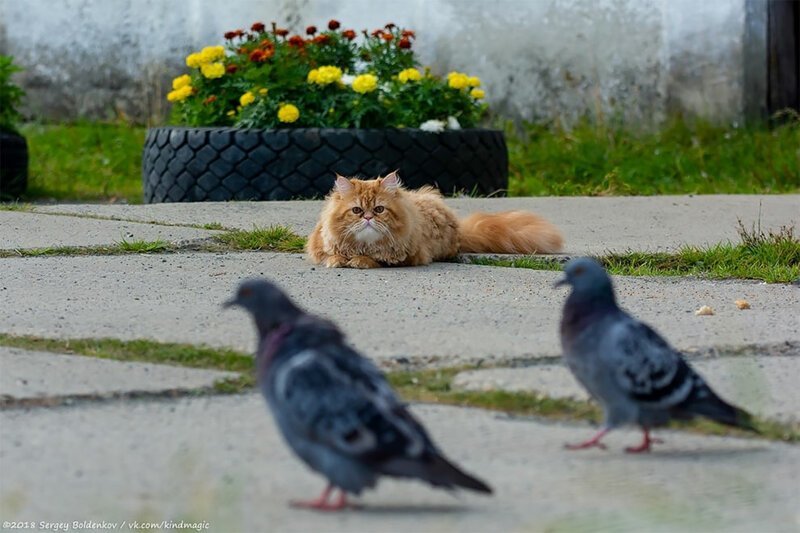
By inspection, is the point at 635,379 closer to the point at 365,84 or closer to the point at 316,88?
the point at 365,84

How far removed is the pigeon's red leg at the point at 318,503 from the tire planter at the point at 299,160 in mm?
4471

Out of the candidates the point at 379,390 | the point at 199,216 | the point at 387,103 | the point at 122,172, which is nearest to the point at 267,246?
the point at 199,216

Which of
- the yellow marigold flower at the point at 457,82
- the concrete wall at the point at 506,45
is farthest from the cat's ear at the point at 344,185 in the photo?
the concrete wall at the point at 506,45

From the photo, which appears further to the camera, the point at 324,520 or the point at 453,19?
the point at 453,19

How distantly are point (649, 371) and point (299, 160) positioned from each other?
171 inches

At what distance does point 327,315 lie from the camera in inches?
139

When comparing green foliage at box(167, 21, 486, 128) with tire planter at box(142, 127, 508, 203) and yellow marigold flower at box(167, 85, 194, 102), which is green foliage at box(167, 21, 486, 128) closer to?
yellow marigold flower at box(167, 85, 194, 102)

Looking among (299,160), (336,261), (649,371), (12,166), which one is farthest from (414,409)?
(12,166)

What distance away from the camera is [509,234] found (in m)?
4.98

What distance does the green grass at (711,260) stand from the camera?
4457 millimetres

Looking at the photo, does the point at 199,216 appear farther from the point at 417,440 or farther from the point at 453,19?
the point at 453,19

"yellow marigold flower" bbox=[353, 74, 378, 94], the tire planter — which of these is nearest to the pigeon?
the tire planter

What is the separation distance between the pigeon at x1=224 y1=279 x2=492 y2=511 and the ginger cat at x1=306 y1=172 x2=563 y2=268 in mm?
2573

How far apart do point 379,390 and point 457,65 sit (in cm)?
761
